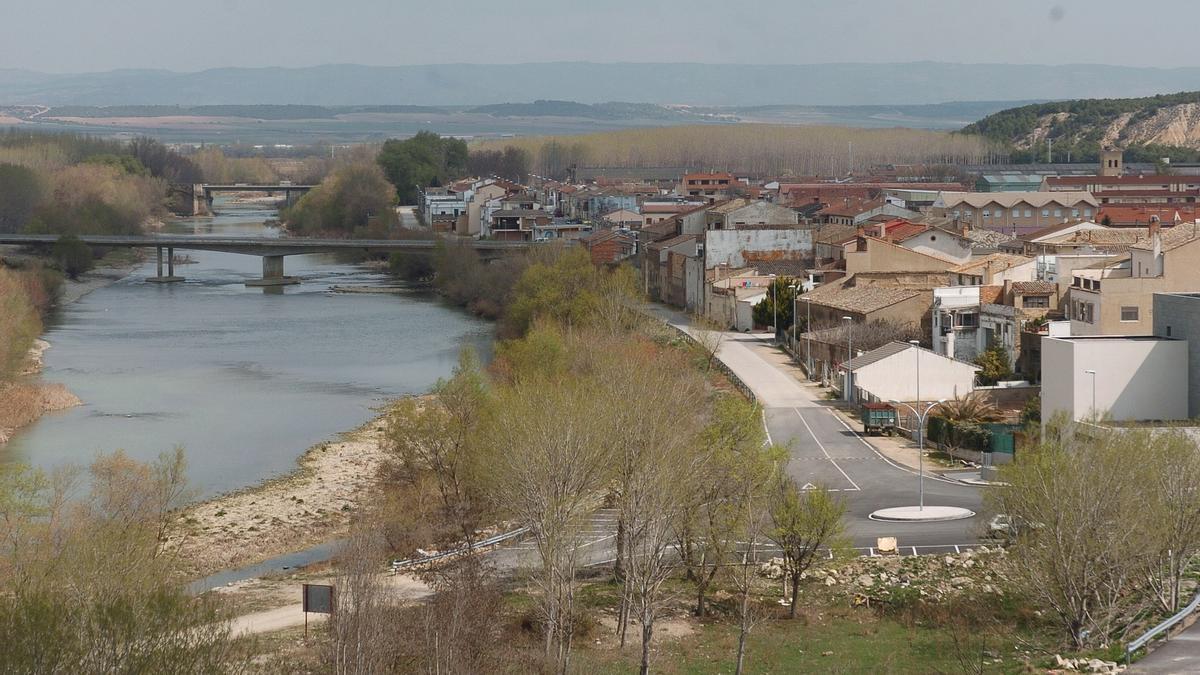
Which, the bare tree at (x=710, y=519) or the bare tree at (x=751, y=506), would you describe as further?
the bare tree at (x=710, y=519)

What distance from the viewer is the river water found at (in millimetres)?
18891

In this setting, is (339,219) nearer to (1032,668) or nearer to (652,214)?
(652,214)

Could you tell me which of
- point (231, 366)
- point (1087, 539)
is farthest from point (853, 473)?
point (231, 366)

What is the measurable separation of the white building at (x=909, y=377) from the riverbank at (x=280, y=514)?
5232 millimetres

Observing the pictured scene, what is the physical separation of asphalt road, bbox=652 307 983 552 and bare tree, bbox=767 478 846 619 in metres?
1.19

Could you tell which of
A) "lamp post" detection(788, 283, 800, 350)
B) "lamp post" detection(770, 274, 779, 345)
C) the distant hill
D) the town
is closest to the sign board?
the town

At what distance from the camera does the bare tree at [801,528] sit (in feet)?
36.3

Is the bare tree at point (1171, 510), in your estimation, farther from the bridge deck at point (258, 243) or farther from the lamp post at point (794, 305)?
the bridge deck at point (258, 243)

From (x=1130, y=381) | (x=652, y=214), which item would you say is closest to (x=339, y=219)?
(x=652, y=214)

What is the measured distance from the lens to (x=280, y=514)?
1534 cm

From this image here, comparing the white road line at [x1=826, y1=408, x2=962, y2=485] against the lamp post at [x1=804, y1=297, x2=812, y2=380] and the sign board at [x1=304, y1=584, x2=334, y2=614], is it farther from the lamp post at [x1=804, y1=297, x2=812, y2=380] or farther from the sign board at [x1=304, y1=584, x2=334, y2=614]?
the sign board at [x1=304, y1=584, x2=334, y2=614]

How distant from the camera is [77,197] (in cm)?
5412

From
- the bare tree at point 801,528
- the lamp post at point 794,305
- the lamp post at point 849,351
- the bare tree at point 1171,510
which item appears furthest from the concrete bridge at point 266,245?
the bare tree at point 1171,510

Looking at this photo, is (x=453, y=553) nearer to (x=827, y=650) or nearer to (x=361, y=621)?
(x=827, y=650)
